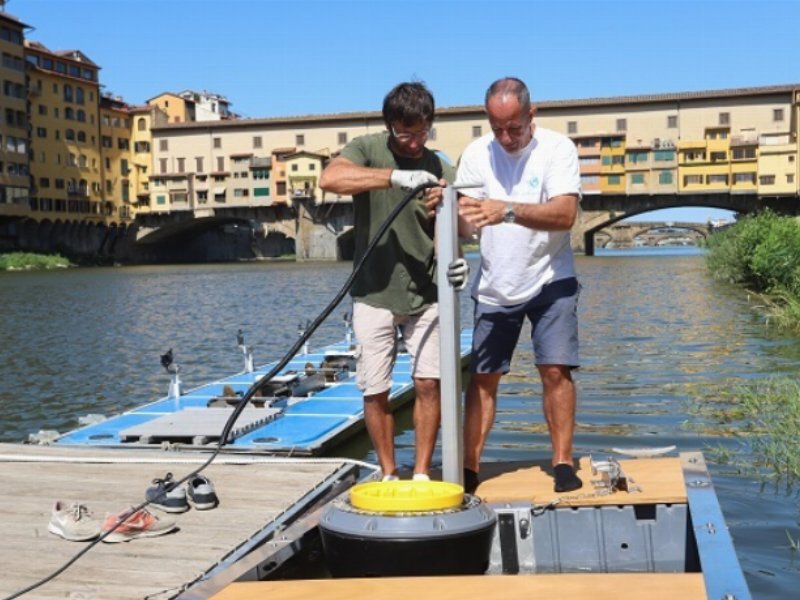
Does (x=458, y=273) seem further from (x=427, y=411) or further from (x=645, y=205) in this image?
(x=645, y=205)

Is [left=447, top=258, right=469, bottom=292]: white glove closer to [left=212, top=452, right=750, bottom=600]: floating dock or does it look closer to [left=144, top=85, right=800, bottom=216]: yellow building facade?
[left=212, top=452, right=750, bottom=600]: floating dock

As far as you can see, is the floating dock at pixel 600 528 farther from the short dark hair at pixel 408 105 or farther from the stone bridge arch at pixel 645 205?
the stone bridge arch at pixel 645 205

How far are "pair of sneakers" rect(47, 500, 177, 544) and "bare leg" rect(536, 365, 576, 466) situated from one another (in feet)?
5.53

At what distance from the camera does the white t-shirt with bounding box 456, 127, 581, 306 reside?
15.3ft

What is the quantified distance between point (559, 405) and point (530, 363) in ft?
35.2

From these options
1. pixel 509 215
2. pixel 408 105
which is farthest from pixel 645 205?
pixel 509 215

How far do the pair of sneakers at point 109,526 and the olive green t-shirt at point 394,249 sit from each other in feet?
4.18

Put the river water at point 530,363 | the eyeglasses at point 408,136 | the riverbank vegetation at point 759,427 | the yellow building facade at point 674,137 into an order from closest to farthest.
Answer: the eyeglasses at point 408,136 < the riverbank vegetation at point 759,427 < the river water at point 530,363 < the yellow building facade at point 674,137

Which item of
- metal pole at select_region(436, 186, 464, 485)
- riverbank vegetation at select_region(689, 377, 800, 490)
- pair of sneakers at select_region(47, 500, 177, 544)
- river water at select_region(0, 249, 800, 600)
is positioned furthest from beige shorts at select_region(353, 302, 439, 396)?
riverbank vegetation at select_region(689, 377, 800, 490)

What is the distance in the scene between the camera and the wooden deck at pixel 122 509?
384 centimetres

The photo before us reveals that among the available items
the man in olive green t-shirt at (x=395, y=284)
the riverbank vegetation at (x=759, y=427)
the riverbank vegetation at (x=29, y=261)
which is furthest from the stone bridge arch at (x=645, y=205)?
the man in olive green t-shirt at (x=395, y=284)

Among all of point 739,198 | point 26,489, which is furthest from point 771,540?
point 739,198

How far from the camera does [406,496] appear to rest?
3.82m

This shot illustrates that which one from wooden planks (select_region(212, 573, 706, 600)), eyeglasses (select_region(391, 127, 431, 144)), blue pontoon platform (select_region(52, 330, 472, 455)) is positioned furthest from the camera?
blue pontoon platform (select_region(52, 330, 472, 455))
